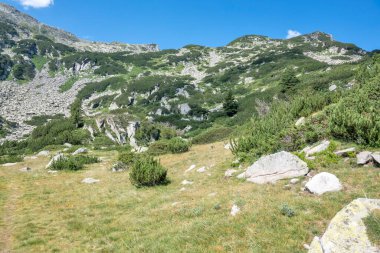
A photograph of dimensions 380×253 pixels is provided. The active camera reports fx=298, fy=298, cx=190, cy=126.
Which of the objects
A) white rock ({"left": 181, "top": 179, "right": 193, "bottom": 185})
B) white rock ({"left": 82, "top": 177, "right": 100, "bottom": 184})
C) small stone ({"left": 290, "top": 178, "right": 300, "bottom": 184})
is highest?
small stone ({"left": 290, "top": 178, "right": 300, "bottom": 184})

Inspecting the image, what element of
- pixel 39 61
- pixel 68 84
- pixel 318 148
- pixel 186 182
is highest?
pixel 39 61

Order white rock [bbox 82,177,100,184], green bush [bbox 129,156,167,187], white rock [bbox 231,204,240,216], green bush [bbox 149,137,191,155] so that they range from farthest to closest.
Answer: green bush [bbox 149,137,191,155], white rock [bbox 82,177,100,184], green bush [bbox 129,156,167,187], white rock [bbox 231,204,240,216]

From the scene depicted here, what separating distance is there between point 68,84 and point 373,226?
5790 inches

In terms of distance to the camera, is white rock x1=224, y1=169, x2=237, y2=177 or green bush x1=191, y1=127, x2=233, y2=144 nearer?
white rock x1=224, y1=169, x2=237, y2=177

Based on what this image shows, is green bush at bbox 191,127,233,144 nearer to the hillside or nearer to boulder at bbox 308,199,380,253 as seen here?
the hillside

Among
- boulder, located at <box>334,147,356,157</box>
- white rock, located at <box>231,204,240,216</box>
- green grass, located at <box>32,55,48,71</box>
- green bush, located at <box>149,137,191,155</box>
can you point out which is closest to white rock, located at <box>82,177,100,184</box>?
green bush, located at <box>149,137,191,155</box>

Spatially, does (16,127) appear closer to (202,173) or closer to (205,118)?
(205,118)

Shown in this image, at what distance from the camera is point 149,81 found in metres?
121

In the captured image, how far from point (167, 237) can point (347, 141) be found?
11.6 meters

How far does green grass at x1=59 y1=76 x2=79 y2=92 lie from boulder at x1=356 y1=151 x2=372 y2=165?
135 metres

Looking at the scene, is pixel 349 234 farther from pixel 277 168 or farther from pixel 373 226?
pixel 277 168

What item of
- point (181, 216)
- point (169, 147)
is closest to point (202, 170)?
point (181, 216)

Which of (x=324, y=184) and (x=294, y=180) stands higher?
(x=324, y=184)

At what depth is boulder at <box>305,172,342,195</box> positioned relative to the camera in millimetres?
11383
